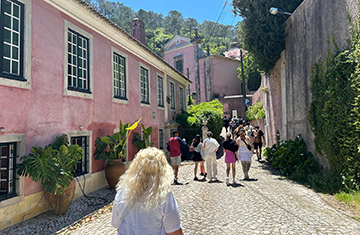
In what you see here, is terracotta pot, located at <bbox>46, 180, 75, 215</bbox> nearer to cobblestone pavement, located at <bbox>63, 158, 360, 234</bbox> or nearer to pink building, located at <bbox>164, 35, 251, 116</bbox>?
cobblestone pavement, located at <bbox>63, 158, 360, 234</bbox>

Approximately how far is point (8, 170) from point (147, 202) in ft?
15.2

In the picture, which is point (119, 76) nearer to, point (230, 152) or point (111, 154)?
point (111, 154)

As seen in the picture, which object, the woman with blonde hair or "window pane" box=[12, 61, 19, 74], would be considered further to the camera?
"window pane" box=[12, 61, 19, 74]

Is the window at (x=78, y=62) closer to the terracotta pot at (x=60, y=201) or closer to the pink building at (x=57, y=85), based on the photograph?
the pink building at (x=57, y=85)

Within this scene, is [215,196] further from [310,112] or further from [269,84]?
[269,84]

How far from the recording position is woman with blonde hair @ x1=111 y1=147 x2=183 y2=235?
2049mm

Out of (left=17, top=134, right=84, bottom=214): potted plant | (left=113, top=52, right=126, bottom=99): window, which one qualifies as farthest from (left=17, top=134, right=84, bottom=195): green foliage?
(left=113, top=52, right=126, bottom=99): window

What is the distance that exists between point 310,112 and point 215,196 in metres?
4.74

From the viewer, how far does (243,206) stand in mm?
5941

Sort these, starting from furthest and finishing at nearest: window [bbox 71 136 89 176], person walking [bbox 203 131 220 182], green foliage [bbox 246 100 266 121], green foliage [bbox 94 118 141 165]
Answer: green foliage [bbox 246 100 266 121] → person walking [bbox 203 131 220 182] → green foliage [bbox 94 118 141 165] → window [bbox 71 136 89 176]

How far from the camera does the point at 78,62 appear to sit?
7.61 meters

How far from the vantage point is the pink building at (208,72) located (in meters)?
32.6

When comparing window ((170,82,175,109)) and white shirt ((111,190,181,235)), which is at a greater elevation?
window ((170,82,175,109))

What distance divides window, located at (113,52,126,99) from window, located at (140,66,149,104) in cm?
182
